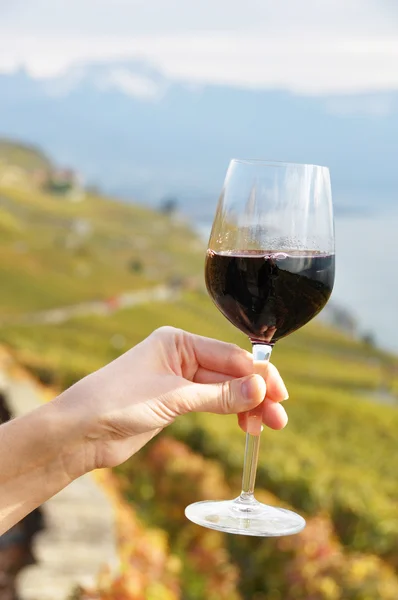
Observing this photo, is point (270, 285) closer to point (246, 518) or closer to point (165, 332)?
point (165, 332)

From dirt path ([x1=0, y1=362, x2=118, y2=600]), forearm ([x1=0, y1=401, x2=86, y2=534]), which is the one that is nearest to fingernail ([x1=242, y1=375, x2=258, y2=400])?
forearm ([x1=0, y1=401, x2=86, y2=534])

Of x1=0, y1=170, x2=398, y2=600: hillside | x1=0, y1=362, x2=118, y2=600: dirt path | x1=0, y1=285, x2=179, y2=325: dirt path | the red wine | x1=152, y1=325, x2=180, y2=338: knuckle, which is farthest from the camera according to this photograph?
x1=0, y1=285, x2=179, y2=325: dirt path

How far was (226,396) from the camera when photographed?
1.25 meters

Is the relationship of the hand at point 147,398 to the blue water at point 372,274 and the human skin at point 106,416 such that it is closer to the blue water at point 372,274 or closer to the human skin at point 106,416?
the human skin at point 106,416

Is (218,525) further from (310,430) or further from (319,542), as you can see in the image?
(310,430)

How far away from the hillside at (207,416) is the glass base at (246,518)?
1436mm

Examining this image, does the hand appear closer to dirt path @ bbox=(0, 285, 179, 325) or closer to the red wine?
the red wine

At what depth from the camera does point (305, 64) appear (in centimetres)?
966

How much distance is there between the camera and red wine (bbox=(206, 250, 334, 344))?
1198mm

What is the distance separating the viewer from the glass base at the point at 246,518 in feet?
4.13

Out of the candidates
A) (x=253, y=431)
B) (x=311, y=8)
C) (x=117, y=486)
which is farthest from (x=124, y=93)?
(x=253, y=431)

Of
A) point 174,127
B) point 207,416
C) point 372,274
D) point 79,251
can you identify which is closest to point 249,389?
point 207,416

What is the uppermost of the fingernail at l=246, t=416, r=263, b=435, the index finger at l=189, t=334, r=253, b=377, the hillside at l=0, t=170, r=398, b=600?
the index finger at l=189, t=334, r=253, b=377

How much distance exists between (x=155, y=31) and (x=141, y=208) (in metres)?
1.90
